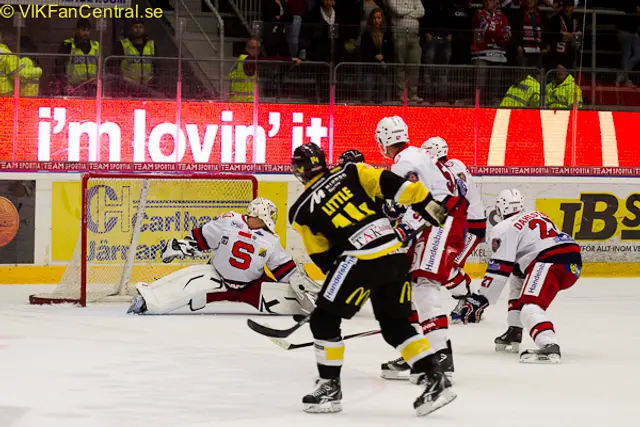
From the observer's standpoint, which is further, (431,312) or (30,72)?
(30,72)

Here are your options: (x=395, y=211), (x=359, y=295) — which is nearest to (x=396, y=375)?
(x=395, y=211)

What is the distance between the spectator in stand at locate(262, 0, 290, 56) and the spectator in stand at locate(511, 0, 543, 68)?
226 centimetres

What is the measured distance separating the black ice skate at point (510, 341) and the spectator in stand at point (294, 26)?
4.69m

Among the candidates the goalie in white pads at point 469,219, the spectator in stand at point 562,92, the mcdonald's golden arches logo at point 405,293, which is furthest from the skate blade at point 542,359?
the spectator in stand at point 562,92

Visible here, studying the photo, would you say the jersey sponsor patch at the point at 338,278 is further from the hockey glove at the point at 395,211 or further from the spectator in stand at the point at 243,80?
the spectator in stand at the point at 243,80

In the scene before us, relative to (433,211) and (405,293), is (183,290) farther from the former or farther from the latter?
(433,211)

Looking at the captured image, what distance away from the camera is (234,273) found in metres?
7.69

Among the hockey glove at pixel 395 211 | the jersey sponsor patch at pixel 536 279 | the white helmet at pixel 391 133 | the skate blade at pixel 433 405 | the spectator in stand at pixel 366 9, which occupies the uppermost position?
the spectator in stand at pixel 366 9

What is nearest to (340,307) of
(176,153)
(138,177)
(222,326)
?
(222,326)

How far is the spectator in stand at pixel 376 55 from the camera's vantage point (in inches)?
412

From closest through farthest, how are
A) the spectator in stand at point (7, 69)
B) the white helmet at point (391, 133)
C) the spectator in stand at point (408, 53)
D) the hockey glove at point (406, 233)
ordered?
the hockey glove at point (406, 233), the white helmet at point (391, 133), the spectator in stand at point (7, 69), the spectator in stand at point (408, 53)

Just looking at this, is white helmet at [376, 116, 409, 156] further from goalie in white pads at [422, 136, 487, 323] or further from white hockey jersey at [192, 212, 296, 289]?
white hockey jersey at [192, 212, 296, 289]

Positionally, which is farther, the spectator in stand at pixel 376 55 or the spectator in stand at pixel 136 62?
the spectator in stand at pixel 376 55

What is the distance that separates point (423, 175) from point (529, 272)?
3.41 ft
